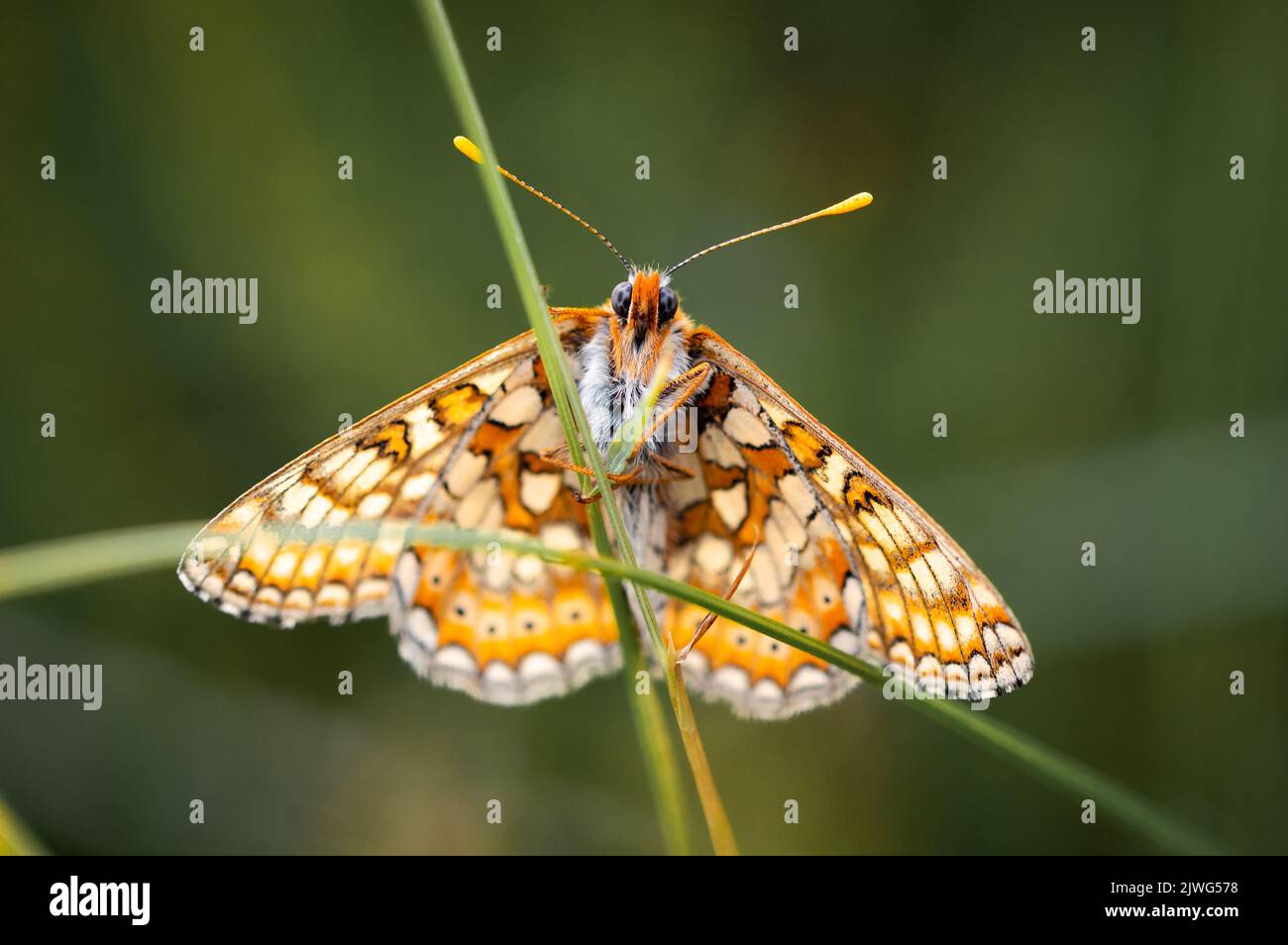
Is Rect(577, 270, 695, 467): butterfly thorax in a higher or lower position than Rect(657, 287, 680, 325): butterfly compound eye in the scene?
lower

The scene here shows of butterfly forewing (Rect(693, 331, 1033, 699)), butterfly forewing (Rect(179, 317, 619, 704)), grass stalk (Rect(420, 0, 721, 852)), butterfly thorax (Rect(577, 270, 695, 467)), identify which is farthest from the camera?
butterfly thorax (Rect(577, 270, 695, 467))

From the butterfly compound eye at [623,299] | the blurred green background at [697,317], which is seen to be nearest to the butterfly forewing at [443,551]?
the butterfly compound eye at [623,299]

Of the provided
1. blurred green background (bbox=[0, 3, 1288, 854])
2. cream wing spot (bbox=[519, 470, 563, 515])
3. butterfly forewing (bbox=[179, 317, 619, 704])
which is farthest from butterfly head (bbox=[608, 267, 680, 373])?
blurred green background (bbox=[0, 3, 1288, 854])

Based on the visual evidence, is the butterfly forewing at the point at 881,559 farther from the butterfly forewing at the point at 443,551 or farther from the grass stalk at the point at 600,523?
the grass stalk at the point at 600,523

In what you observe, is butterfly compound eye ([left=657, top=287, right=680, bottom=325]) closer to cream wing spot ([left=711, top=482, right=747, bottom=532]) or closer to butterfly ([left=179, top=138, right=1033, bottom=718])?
butterfly ([left=179, top=138, right=1033, bottom=718])

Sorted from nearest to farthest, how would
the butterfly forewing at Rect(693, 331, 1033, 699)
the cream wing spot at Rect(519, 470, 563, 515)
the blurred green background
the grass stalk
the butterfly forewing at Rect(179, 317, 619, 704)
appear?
the grass stalk → the butterfly forewing at Rect(693, 331, 1033, 699) → the butterfly forewing at Rect(179, 317, 619, 704) → the cream wing spot at Rect(519, 470, 563, 515) → the blurred green background

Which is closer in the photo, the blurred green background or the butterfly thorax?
the butterfly thorax

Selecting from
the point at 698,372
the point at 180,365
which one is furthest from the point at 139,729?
the point at 698,372
